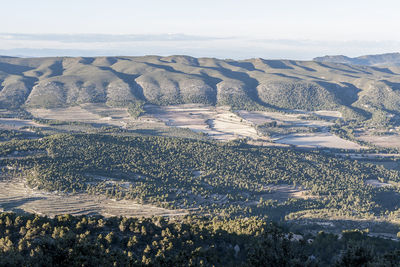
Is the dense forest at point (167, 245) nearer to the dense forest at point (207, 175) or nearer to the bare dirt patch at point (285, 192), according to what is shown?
the dense forest at point (207, 175)

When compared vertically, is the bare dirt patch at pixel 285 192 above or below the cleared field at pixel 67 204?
below

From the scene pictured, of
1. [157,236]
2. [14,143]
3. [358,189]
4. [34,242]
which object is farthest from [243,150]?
[34,242]

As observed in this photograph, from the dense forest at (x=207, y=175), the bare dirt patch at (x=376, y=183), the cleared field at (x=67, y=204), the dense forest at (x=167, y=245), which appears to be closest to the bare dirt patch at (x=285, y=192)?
the dense forest at (x=207, y=175)

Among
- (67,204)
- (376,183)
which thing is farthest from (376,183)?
(67,204)

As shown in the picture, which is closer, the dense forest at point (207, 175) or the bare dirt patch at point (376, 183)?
the dense forest at point (207, 175)

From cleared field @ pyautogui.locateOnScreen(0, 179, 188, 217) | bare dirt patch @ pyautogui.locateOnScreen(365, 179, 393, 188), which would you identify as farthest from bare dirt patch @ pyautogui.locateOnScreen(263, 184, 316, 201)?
cleared field @ pyautogui.locateOnScreen(0, 179, 188, 217)

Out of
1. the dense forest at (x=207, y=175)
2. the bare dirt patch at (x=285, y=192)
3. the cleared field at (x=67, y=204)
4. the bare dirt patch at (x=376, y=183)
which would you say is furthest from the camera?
the bare dirt patch at (x=376, y=183)
